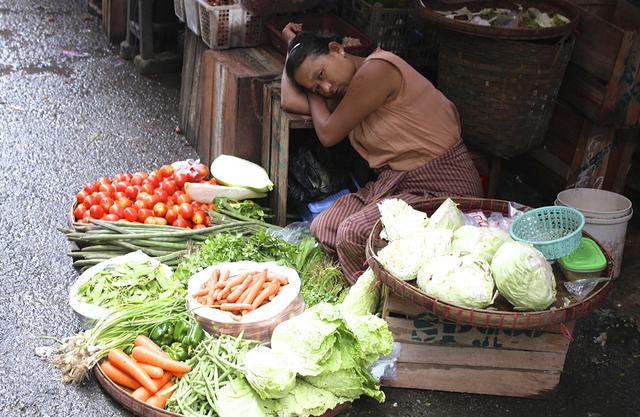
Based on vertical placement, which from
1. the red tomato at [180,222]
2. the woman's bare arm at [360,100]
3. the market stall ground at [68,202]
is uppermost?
the woman's bare arm at [360,100]

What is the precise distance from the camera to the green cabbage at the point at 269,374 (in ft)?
11.4

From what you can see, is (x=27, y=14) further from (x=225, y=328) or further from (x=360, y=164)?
(x=225, y=328)

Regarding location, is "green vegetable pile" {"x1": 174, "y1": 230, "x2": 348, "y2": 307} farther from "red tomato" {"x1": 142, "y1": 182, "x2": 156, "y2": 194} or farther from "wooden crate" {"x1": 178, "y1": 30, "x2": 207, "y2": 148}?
"wooden crate" {"x1": 178, "y1": 30, "x2": 207, "y2": 148}

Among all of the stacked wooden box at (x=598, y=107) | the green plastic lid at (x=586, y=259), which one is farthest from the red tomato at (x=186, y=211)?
the stacked wooden box at (x=598, y=107)

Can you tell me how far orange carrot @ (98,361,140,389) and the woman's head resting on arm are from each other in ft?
6.01

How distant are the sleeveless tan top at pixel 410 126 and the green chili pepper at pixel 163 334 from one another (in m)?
1.56

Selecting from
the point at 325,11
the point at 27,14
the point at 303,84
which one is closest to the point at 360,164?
the point at 303,84

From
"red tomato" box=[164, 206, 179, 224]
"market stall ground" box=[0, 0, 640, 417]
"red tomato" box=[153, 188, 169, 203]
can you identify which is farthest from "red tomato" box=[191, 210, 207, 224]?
"market stall ground" box=[0, 0, 640, 417]

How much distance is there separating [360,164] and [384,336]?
6.02 feet

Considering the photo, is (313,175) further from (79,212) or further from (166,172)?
(79,212)

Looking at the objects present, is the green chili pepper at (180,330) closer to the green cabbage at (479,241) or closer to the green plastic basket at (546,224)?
the green cabbage at (479,241)

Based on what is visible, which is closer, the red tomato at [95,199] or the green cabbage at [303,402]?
the green cabbage at [303,402]

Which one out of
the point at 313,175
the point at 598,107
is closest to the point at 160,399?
the point at 313,175

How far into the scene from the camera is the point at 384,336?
12.0 feet
